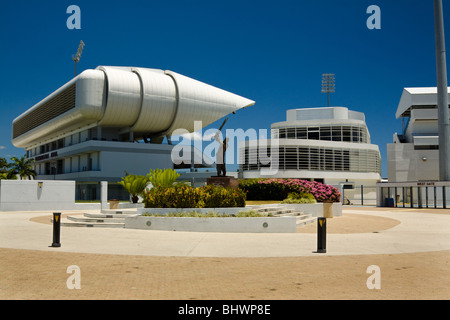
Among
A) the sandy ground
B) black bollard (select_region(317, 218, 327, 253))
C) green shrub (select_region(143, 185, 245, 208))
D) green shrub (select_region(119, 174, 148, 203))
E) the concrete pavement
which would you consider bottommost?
the concrete pavement

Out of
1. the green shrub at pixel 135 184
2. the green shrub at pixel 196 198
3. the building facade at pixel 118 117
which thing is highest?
the building facade at pixel 118 117

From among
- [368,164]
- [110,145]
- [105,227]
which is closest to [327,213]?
[105,227]

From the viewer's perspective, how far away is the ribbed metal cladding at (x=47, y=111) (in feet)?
220

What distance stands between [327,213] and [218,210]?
8.71 metres

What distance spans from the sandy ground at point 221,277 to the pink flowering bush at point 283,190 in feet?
52.1

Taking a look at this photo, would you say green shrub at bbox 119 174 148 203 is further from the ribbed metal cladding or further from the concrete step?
the ribbed metal cladding

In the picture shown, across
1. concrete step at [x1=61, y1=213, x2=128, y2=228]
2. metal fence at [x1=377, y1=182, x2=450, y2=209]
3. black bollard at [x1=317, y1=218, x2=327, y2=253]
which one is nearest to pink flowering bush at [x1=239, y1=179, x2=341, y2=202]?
concrete step at [x1=61, y1=213, x2=128, y2=228]

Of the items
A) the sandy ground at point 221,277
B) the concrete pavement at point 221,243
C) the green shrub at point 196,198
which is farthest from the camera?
the green shrub at point 196,198

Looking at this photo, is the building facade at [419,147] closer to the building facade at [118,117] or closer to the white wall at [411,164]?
the white wall at [411,164]

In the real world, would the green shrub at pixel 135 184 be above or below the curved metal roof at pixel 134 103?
below

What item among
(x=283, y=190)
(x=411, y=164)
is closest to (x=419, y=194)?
(x=283, y=190)

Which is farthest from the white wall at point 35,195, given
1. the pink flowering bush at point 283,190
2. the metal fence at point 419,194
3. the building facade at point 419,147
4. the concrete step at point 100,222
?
the building facade at point 419,147

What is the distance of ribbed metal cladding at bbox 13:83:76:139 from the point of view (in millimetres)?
67062

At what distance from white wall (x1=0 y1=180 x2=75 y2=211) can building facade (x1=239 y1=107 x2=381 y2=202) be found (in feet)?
129
